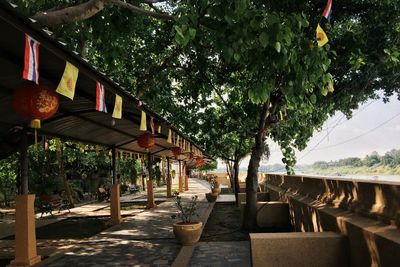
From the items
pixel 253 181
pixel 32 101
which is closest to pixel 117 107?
pixel 32 101

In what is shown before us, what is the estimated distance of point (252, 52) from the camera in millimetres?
5840

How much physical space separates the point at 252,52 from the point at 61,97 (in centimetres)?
345

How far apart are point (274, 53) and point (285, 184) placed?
32.5 feet

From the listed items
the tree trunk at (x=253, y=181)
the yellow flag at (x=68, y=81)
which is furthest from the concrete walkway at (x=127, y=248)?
the yellow flag at (x=68, y=81)

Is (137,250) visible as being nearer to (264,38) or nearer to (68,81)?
(68,81)

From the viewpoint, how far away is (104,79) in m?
5.73

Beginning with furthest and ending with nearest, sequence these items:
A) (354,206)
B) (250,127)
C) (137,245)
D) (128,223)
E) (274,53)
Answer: (250,127), (128,223), (137,245), (354,206), (274,53)

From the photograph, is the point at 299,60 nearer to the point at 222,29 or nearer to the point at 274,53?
the point at 274,53

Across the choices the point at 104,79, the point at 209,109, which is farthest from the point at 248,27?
the point at 209,109

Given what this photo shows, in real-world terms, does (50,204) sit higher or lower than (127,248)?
higher

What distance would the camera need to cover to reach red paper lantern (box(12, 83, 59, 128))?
Result: 16.2ft

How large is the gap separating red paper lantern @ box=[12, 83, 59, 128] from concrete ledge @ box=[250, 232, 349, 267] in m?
3.39

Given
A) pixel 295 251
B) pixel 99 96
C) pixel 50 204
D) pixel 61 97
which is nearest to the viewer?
pixel 99 96

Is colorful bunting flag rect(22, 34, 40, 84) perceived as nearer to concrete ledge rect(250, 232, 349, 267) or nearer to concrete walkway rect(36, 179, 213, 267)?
concrete ledge rect(250, 232, 349, 267)
